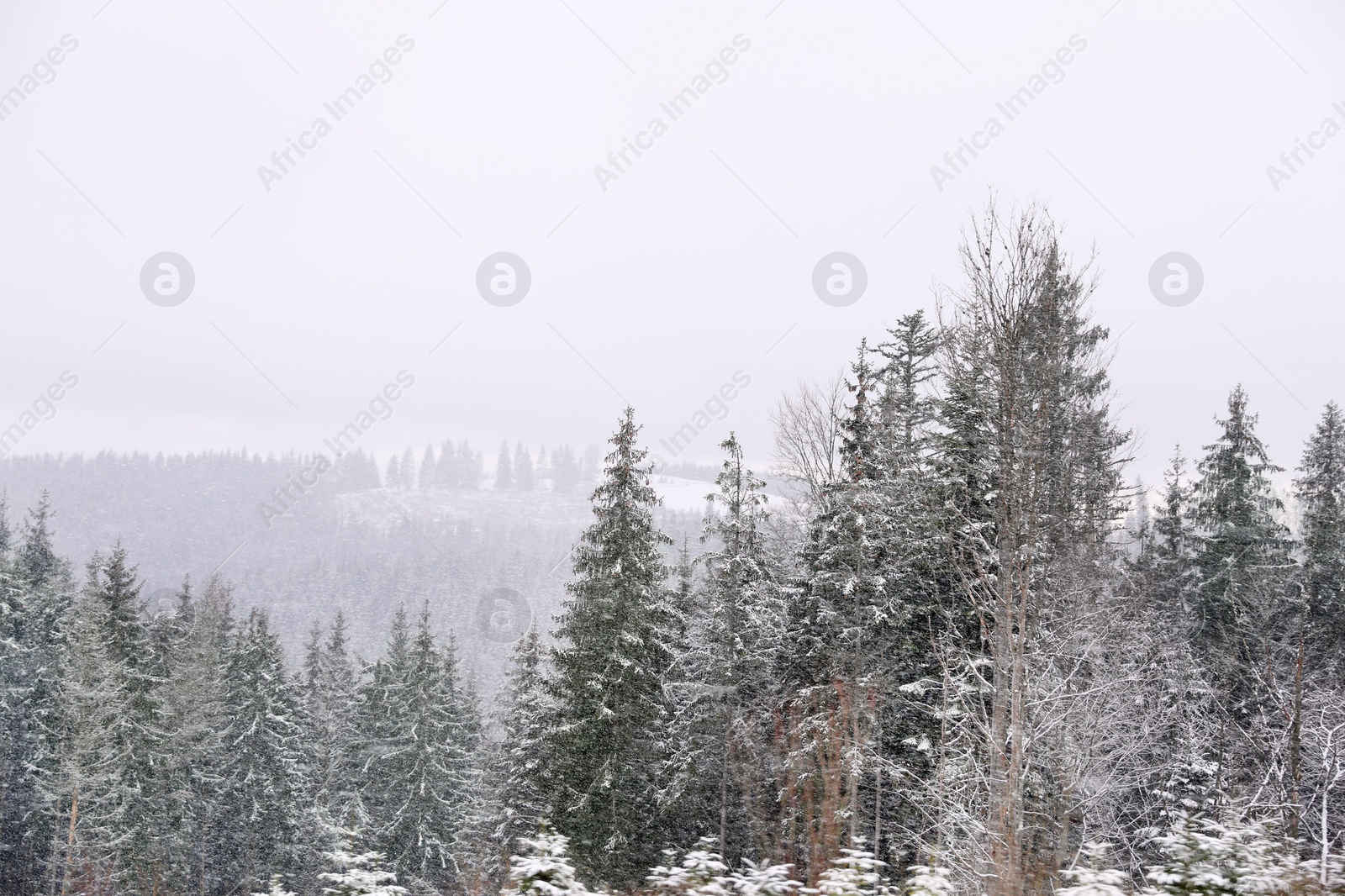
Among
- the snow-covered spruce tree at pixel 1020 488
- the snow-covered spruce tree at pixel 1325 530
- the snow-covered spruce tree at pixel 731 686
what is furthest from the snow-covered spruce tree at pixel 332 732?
the snow-covered spruce tree at pixel 1325 530

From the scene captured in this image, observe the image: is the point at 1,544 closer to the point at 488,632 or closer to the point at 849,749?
the point at 849,749

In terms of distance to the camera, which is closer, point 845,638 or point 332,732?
point 845,638

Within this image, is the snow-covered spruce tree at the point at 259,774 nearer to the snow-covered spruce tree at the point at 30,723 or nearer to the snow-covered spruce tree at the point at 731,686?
the snow-covered spruce tree at the point at 30,723

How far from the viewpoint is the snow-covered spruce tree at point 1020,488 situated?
9391mm

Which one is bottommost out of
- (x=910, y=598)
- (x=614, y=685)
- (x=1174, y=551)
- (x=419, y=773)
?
(x=419, y=773)

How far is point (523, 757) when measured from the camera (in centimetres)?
2052

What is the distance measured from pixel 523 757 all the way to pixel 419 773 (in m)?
12.9

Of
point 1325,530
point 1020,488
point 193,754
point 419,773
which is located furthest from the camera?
point 419,773

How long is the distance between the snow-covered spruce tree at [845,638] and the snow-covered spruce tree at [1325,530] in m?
12.8

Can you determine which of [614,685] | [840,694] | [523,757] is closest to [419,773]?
[523,757]

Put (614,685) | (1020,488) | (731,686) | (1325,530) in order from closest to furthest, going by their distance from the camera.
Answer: (1020,488)
(614,685)
(731,686)
(1325,530)

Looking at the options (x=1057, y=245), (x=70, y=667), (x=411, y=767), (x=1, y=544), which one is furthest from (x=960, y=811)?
(x=1, y=544)

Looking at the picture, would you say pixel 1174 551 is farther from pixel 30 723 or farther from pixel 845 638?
pixel 30 723

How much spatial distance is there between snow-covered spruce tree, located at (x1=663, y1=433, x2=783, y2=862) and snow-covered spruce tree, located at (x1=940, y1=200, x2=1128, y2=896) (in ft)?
22.7
